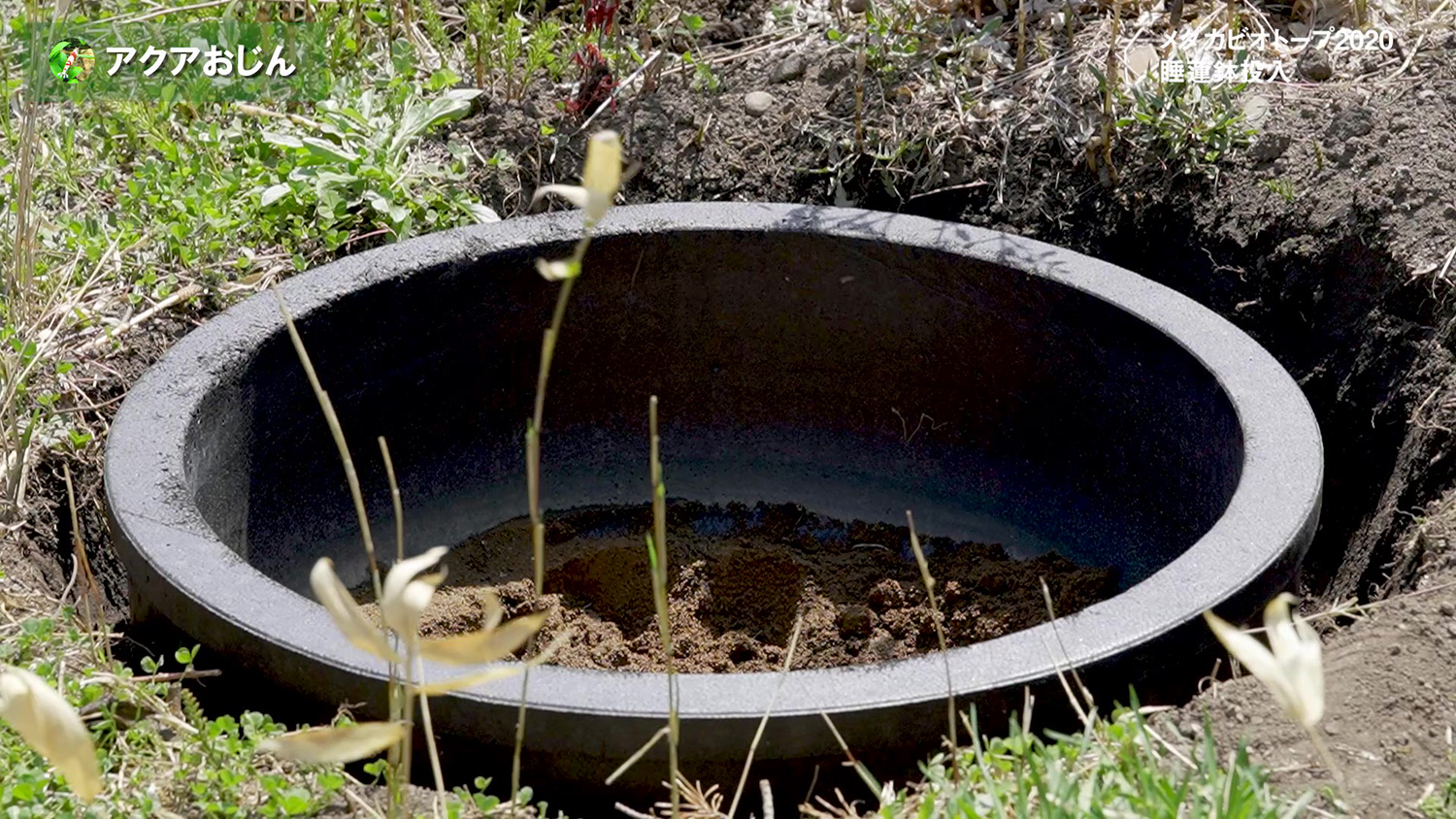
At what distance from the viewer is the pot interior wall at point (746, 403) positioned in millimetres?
2496

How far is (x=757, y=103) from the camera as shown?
11.2ft

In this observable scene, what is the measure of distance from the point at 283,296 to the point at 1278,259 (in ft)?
6.08

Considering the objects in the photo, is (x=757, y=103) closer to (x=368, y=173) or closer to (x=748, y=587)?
(x=368, y=173)

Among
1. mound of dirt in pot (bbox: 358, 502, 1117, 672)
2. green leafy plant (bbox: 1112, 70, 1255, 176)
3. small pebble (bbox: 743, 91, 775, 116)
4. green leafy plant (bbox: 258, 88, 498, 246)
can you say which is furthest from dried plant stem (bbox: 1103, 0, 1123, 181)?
green leafy plant (bbox: 258, 88, 498, 246)

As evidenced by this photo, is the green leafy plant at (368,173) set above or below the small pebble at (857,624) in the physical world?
above

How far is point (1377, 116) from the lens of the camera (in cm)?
308

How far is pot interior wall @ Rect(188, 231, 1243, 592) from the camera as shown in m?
2.50

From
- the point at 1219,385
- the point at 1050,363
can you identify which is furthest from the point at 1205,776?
the point at 1050,363

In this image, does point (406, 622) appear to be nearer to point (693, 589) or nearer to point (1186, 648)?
point (1186, 648)

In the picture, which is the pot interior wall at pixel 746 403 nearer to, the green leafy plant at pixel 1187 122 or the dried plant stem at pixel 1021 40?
the green leafy plant at pixel 1187 122

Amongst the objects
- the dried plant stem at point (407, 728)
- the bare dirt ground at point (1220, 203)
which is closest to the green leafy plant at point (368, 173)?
the bare dirt ground at point (1220, 203)

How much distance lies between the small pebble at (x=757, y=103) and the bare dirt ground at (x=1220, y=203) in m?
0.02

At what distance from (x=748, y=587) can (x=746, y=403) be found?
0.37 m

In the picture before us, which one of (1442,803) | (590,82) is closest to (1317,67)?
(590,82)
